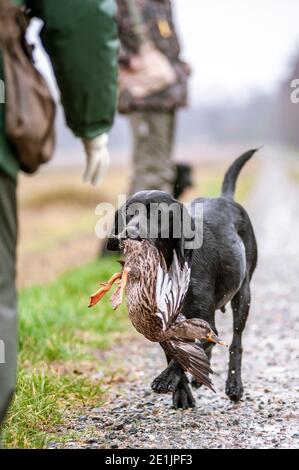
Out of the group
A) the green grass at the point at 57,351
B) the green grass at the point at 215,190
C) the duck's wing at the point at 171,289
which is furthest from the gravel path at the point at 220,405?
the green grass at the point at 215,190

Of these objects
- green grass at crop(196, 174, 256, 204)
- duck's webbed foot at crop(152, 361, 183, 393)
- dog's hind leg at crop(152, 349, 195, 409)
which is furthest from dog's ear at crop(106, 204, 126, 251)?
green grass at crop(196, 174, 256, 204)

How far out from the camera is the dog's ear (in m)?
3.61

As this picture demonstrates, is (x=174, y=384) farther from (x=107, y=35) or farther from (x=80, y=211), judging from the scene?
(x=80, y=211)

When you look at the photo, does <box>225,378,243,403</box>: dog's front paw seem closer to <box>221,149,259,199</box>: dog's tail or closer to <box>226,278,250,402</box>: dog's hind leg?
<box>226,278,250,402</box>: dog's hind leg

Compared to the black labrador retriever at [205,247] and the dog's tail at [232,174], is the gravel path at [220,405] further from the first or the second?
the dog's tail at [232,174]

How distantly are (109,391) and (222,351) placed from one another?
147cm

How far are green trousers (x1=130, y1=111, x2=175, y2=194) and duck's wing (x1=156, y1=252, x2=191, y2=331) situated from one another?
5.42 m

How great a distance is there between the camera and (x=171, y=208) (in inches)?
143

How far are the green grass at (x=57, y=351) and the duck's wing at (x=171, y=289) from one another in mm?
746

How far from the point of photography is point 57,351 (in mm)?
5465

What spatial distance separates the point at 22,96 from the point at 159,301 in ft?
3.67

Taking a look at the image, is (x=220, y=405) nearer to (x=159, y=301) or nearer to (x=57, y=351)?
(x=159, y=301)

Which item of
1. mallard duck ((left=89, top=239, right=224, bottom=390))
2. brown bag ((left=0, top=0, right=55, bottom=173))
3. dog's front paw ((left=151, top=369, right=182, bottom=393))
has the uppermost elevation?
brown bag ((left=0, top=0, right=55, bottom=173))
